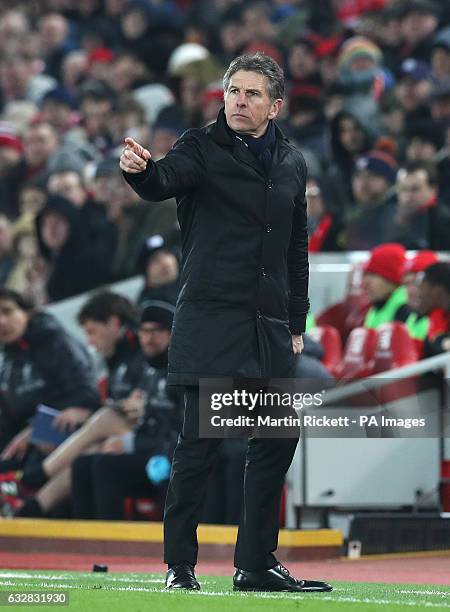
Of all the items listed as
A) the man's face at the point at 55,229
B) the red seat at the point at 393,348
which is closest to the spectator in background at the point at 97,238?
the man's face at the point at 55,229

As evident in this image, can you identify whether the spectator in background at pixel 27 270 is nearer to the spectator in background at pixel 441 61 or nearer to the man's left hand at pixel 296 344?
the spectator in background at pixel 441 61

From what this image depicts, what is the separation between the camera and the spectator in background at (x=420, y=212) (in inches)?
529

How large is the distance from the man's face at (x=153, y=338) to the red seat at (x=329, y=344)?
49.3 inches

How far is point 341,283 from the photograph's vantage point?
13.6m

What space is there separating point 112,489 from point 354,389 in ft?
5.90

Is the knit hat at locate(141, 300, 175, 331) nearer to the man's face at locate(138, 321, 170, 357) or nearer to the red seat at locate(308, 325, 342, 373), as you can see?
the man's face at locate(138, 321, 170, 357)

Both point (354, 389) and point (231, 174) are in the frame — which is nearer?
point (231, 174)

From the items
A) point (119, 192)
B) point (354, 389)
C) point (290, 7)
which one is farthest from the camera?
point (290, 7)

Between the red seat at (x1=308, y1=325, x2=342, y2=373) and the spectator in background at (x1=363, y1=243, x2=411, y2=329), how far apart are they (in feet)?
0.93

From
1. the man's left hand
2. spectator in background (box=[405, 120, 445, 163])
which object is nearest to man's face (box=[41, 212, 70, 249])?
spectator in background (box=[405, 120, 445, 163])

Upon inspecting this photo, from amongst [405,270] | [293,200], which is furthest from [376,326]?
[293,200]

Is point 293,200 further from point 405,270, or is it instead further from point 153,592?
point 405,270

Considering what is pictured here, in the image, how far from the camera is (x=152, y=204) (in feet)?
51.0

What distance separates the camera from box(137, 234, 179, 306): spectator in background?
43.2 feet
